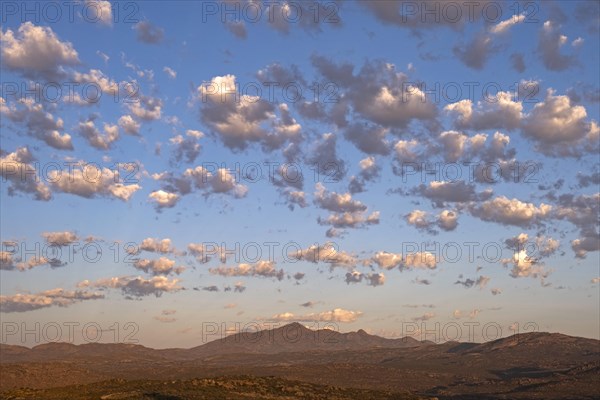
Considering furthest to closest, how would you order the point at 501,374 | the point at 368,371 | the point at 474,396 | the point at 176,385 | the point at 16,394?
1. the point at 501,374
2. the point at 368,371
3. the point at 474,396
4. the point at 176,385
5. the point at 16,394

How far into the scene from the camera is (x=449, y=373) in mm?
191250

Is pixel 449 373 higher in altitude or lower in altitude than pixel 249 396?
lower

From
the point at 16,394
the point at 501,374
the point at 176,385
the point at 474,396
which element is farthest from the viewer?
the point at 501,374

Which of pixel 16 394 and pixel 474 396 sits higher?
pixel 16 394

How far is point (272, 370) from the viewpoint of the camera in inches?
7362

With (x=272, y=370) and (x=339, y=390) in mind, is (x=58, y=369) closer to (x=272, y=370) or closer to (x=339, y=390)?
(x=272, y=370)

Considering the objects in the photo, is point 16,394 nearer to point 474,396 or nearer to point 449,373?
point 474,396

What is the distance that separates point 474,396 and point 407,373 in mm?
46976

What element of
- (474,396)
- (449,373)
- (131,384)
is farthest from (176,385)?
(449,373)

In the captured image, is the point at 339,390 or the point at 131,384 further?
the point at 339,390

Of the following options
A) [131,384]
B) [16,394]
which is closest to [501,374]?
[131,384]

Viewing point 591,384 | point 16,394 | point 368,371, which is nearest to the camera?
point 16,394

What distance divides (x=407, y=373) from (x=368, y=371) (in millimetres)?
10931

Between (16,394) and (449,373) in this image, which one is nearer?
(16,394)
